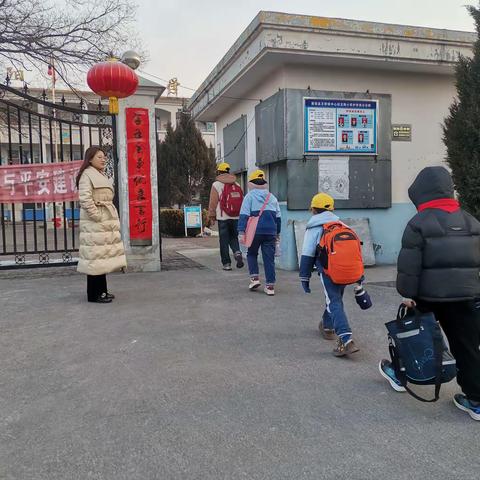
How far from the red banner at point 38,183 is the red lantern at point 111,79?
1535 millimetres

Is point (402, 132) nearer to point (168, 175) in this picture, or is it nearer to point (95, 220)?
point (95, 220)

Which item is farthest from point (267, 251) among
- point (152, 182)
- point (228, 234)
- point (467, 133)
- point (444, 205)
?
point (444, 205)

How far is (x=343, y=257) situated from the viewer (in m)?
3.75

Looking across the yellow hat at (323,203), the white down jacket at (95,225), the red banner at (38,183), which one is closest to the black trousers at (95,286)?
the white down jacket at (95,225)

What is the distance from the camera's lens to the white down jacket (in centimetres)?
555

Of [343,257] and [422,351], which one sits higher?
[343,257]

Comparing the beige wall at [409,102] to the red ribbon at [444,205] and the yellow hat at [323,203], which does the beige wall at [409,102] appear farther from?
the red ribbon at [444,205]

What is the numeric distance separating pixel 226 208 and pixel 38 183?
3149mm

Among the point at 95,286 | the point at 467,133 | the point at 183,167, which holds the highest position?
the point at 183,167

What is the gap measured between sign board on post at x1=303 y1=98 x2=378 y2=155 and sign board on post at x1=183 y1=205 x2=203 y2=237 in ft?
31.6

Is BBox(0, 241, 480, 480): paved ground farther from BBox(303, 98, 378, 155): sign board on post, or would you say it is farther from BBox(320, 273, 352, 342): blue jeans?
BBox(303, 98, 378, 155): sign board on post

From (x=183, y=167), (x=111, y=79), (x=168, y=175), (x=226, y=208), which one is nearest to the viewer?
(x=111, y=79)

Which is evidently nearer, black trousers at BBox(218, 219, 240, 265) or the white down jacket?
the white down jacket

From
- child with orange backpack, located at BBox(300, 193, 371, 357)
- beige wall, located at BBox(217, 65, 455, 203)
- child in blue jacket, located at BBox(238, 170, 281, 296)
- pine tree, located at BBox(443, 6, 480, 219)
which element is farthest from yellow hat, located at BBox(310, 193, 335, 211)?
beige wall, located at BBox(217, 65, 455, 203)
